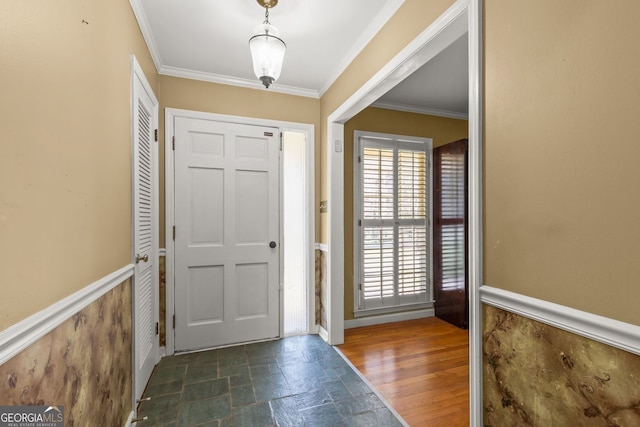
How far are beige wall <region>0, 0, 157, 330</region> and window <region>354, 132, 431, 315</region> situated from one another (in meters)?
2.34

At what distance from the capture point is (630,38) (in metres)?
0.78

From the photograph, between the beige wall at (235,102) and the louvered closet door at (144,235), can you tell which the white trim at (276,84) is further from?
the louvered closet door at (144,235)

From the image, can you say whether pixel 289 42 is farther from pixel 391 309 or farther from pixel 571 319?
pixel 391 309

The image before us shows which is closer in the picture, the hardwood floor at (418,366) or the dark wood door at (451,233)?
the hardwood floor at (418,366)

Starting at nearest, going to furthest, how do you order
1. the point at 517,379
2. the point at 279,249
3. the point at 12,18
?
the point at 12,18, the point at 517,379, the point at 279,249

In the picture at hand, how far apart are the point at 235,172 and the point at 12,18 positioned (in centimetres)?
202

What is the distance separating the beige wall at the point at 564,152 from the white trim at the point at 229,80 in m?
2.05

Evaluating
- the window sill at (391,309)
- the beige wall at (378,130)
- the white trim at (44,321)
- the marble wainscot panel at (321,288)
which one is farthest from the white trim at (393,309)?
the white trim at (44,321)

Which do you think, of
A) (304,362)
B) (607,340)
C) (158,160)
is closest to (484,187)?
(607,340)

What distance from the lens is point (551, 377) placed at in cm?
95

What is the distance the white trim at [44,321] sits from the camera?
Answer: 724mm

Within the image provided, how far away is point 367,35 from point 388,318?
2858mm

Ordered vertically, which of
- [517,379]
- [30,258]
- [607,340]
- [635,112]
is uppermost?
[635,112]

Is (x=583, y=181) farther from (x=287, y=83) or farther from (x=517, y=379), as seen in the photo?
(x=287, y=83)
